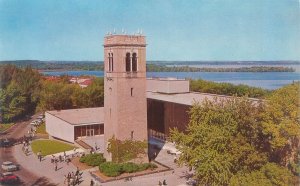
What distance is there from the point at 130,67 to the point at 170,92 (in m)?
17.3

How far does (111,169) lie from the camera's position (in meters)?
35.5

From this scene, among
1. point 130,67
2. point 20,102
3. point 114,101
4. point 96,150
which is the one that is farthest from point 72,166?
point 20,102

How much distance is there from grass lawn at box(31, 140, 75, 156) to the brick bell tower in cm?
1126

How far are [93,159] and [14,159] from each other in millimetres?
10320

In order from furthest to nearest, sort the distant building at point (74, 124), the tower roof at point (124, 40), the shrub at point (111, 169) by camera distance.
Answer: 1. the distant building at point (74, 124)
2. the tower roof at point (124, 40)
3. the shrub at point (111, 169)

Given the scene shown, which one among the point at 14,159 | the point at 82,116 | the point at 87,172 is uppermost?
the point at 82,116

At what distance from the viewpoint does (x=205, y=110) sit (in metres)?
30.1

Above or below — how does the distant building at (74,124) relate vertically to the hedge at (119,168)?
above

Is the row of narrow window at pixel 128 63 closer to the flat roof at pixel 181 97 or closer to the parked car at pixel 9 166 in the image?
the flat roof at pixel 181 97

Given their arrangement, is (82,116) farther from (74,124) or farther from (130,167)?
(130,167)

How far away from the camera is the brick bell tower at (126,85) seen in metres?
36.8

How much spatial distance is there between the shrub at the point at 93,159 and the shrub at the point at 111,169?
87.2 inches

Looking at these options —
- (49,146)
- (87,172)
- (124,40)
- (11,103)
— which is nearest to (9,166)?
(87,172)

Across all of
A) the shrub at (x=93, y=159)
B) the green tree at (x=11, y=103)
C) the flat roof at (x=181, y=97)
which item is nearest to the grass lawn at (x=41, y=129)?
the green tree at (x=11, y=103)
